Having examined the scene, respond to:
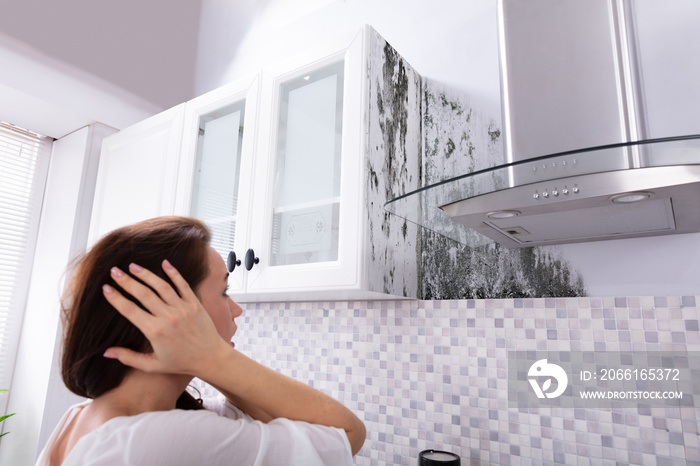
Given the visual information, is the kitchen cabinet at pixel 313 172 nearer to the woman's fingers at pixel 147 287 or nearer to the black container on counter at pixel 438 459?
the black container on counter at pixel 438 459

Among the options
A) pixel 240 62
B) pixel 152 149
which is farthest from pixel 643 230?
pixel 240 62

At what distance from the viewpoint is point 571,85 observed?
1032mm

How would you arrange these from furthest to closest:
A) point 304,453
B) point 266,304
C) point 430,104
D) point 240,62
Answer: point 240,62, point 266,304, point 430,104, point 304,453

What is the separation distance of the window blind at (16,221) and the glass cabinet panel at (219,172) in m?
1.15

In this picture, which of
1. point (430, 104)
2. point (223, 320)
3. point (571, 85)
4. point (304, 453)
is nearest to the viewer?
point (304, 453)

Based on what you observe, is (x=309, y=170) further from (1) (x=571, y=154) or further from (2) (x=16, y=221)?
(2) (x=16, y=221)

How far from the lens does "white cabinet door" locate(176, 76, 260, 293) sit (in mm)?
1476

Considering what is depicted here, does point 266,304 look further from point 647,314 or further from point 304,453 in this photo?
point 647,314

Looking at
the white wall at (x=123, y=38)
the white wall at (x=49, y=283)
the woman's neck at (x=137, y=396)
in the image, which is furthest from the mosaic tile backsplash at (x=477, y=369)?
the white wall at (x=123, y=38)

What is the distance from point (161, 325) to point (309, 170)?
778mm

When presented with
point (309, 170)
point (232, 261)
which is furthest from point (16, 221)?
point (309, 170)

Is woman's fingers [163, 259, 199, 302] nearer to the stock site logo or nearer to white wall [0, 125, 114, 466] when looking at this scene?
the stock site logo

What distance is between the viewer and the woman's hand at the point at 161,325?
0.66 m

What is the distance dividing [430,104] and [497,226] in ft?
2.13
